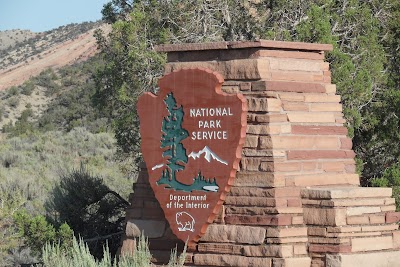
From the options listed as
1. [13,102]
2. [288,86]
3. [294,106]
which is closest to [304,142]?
[294,106]

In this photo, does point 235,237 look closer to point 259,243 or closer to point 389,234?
point 259,243

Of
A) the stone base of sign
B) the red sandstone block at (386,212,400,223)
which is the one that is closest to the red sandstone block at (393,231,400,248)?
the stone base of sign

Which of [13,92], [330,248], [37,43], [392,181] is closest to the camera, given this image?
[330,248]

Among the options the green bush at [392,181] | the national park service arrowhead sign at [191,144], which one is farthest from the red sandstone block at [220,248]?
the green bush at [392,181]

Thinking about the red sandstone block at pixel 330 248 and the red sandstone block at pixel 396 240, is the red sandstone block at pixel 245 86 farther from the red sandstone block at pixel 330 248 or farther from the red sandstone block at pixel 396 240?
the red sandstone block at pixel 396 240

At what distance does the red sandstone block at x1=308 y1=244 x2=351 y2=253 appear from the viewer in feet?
29.8

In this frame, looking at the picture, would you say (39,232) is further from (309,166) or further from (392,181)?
(392,181)

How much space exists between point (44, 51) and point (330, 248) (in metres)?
60.2

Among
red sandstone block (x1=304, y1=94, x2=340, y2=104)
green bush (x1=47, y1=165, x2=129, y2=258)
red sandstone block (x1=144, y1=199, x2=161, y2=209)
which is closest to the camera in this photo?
red sandstone block (x1=304, y1=94, x2=340, y2=104)

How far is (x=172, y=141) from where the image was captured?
380 inches

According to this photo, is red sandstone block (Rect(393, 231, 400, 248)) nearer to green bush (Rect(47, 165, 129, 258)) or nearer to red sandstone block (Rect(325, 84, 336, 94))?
red sandstone block (Rect(325, 84, 336, 94))

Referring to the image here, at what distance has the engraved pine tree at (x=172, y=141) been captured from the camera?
9.56 meters

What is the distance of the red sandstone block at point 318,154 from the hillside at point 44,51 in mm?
47290

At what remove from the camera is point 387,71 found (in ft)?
55.3
